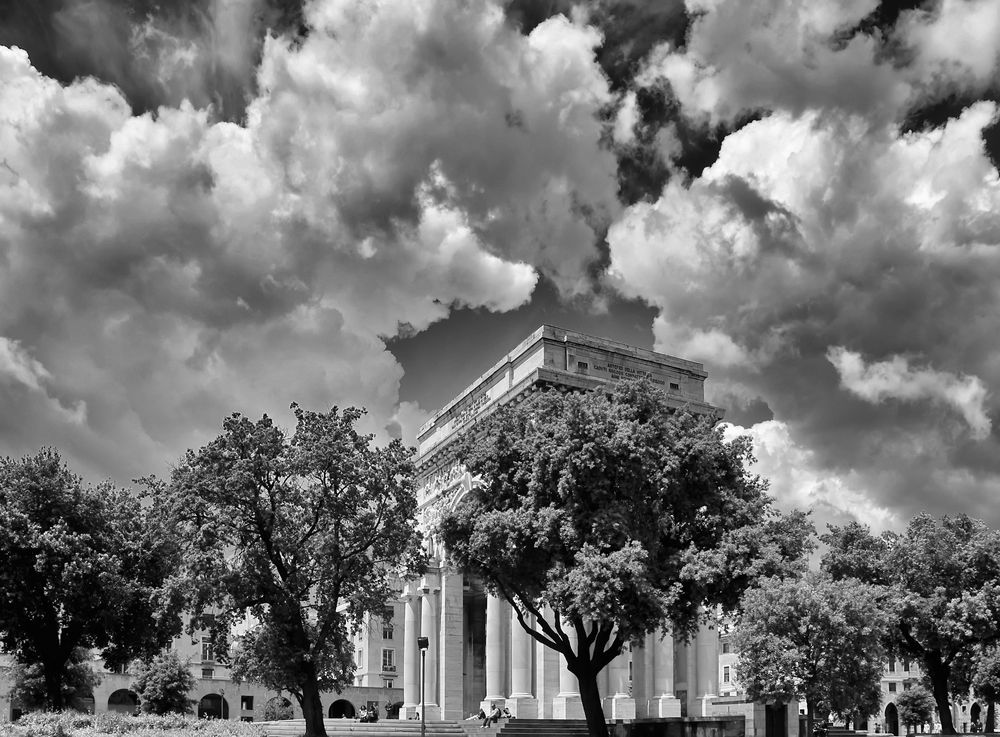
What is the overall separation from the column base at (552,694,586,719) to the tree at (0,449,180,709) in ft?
74.0

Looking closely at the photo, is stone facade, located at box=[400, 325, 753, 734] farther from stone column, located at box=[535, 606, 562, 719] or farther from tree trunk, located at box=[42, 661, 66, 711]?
tree trunk, located at box=[42, 661, 66, 711]

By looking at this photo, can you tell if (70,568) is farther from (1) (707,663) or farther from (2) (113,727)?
(1) (707,663)

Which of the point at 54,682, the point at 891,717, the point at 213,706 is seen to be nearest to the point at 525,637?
the point at 54,682

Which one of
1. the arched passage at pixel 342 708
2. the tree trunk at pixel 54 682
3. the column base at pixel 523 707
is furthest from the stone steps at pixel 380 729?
the arched passage at pixel 342 708

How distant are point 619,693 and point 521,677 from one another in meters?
6.01

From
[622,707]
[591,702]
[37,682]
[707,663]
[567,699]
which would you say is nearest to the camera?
[591,702]

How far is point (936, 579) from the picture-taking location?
5600 cm

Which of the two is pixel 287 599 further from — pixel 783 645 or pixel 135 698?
pixel 135 698

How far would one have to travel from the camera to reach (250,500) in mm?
42531

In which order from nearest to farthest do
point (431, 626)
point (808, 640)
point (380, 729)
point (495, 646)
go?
point (808, 640), point (380, 729), point (495, 646), point (431, 626)

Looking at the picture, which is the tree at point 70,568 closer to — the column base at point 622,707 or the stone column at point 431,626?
the stone column at point 431,626

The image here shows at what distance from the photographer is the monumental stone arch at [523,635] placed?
62.7m

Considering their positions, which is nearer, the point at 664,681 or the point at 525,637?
the point at 525,637

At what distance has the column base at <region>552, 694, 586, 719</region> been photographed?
195 ft
